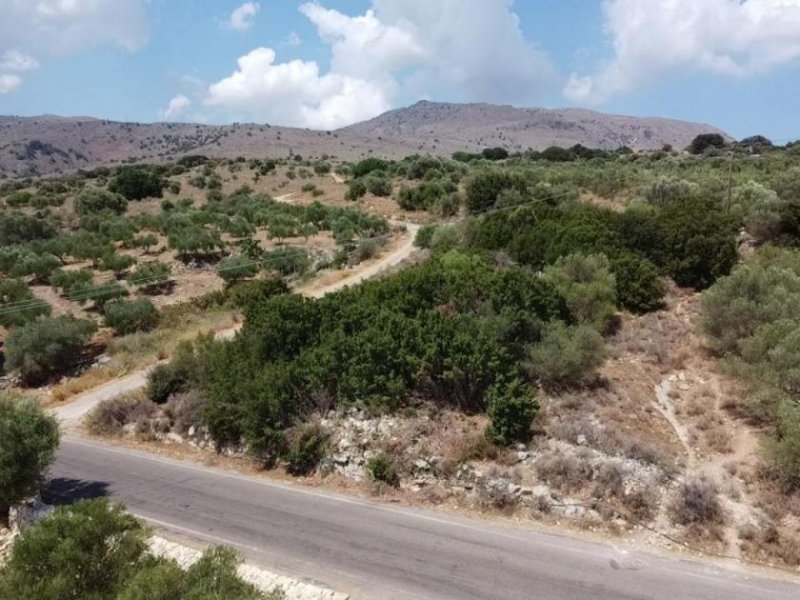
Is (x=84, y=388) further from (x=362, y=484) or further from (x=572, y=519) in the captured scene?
(x=572, y=519)

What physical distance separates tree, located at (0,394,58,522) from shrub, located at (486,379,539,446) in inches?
431

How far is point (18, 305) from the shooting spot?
31.9 meters

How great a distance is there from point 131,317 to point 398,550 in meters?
23.3

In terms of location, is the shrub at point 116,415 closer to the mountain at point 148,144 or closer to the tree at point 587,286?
the tree at point 587,286

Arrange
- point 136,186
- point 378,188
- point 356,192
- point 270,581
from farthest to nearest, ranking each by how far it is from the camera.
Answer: point 378,188 → point 136,186 → point 356,192 → point 270,581

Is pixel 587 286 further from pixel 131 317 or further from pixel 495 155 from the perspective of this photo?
pixel 495 155

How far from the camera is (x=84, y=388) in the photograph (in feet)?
81.1

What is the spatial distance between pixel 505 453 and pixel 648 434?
4.54 m

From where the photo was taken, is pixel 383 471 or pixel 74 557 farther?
pixel 383 471

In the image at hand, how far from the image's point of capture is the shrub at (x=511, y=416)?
16003 millimetres

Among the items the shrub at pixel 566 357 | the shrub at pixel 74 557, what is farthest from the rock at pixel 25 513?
the shrub at pixel 566 357

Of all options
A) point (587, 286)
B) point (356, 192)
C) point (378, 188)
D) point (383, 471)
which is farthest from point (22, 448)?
point (378, 188)

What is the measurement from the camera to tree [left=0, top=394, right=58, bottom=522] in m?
13.4

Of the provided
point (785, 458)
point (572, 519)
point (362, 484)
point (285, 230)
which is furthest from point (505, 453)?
point (285, 230)
